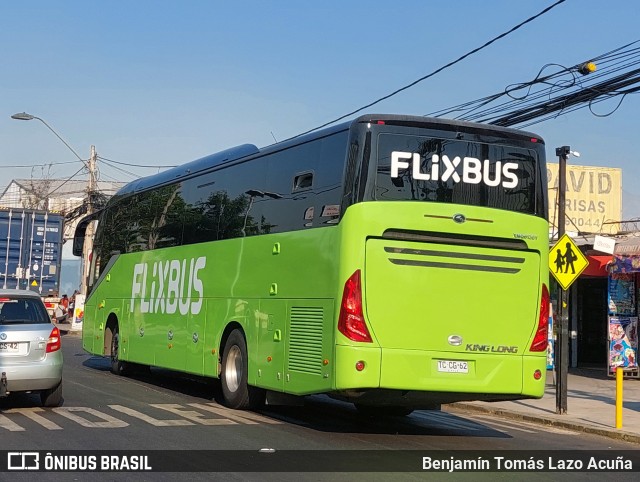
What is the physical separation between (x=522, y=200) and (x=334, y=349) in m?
3.17

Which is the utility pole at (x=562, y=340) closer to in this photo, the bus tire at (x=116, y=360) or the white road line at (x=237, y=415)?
the white road line at (x=237, y=415)

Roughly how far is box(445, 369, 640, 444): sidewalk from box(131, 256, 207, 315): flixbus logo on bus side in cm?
524

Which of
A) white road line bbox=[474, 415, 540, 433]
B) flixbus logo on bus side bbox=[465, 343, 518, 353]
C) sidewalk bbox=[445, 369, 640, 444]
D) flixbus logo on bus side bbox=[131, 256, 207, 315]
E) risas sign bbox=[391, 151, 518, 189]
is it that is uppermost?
risas sign bbox=[391, 151, 518, 189]

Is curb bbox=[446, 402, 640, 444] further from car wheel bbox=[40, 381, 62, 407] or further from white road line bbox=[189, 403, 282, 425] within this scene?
car wheel bbox=[40, 381, 62, 407]

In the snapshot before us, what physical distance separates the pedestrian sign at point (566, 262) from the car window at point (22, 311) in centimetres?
866

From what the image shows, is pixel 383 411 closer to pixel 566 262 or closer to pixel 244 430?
pixel 244 430

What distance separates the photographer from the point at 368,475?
8500mm

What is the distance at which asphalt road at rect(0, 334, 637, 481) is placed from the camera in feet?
31.2

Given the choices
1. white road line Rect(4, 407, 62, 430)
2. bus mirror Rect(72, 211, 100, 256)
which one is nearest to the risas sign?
white road line Rect(4, 407, 62, 430)

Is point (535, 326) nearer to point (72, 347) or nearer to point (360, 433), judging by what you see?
point (360, 433)

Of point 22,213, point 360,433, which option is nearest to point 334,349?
point 360,433

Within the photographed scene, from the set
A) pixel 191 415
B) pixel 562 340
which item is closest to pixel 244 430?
pixel 191 415

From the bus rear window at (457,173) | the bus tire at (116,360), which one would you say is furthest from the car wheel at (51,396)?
the bus tire at (116,360)

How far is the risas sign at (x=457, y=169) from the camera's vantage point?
35.5 feet
